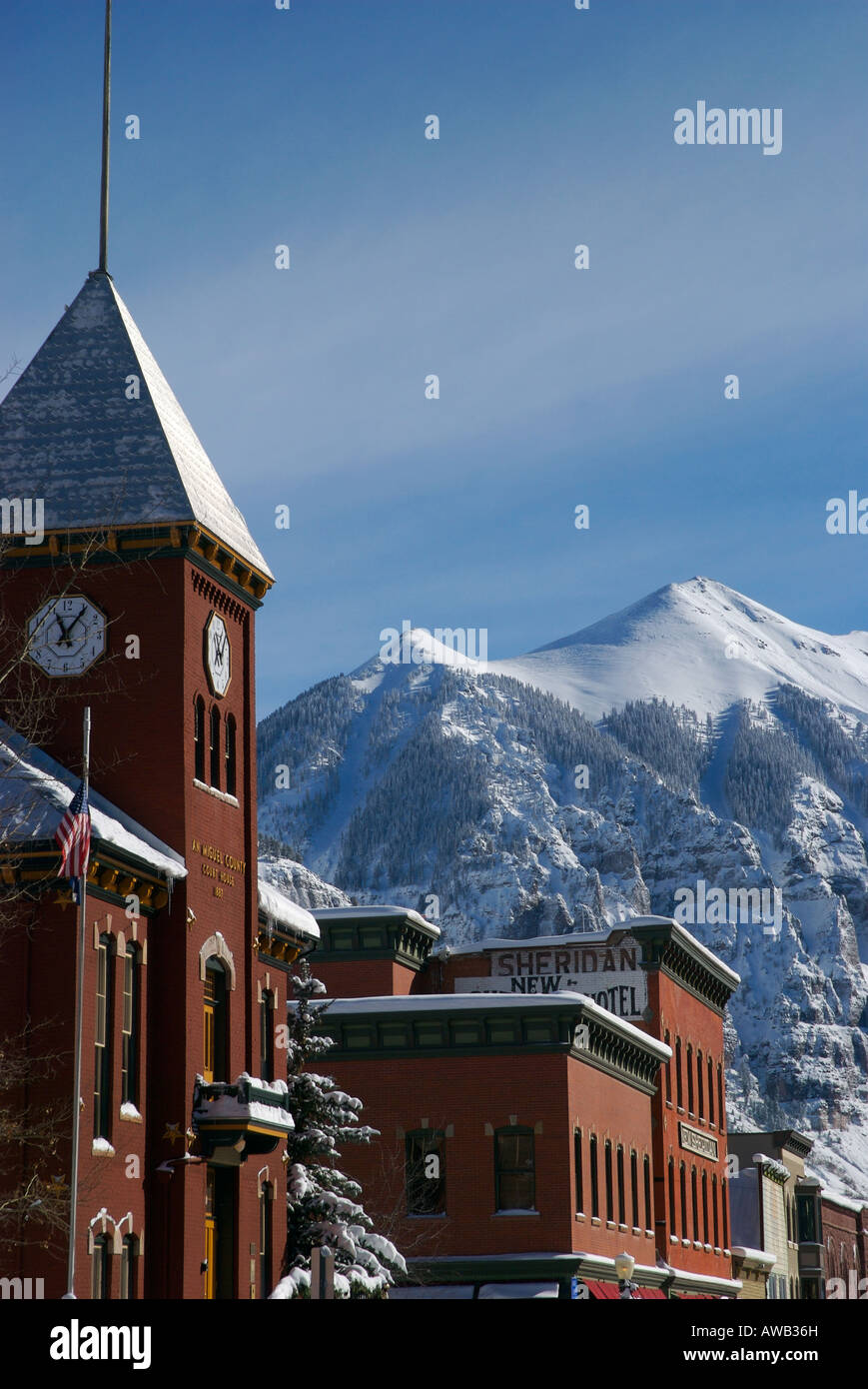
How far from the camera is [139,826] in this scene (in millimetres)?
31391

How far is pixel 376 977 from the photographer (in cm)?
5478

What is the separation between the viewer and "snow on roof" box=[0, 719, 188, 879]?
28188 mm

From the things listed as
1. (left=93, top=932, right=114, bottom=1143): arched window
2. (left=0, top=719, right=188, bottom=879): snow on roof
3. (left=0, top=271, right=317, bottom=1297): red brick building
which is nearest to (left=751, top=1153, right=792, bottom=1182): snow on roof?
(left=0, top=271, right=317, bottom=1297): red brick building

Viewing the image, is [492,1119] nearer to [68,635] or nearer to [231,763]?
[231,763]

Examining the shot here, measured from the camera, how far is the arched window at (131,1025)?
96.5ft

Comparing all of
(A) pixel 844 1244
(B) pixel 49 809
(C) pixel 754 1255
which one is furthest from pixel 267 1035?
(A) pixel 844 1244

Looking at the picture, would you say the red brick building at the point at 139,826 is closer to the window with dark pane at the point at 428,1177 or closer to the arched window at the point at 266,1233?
the arched window at the point at 266,1233

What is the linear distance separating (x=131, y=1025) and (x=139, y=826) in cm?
347

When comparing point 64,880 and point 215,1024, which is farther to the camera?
point 215,1024

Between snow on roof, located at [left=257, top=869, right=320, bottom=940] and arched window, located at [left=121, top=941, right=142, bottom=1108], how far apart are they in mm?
5901

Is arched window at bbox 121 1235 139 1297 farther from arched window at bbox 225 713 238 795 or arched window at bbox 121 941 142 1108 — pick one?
arched window at bbox 225 713 238 795

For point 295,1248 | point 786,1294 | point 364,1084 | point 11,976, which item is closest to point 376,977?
point 364,1084
